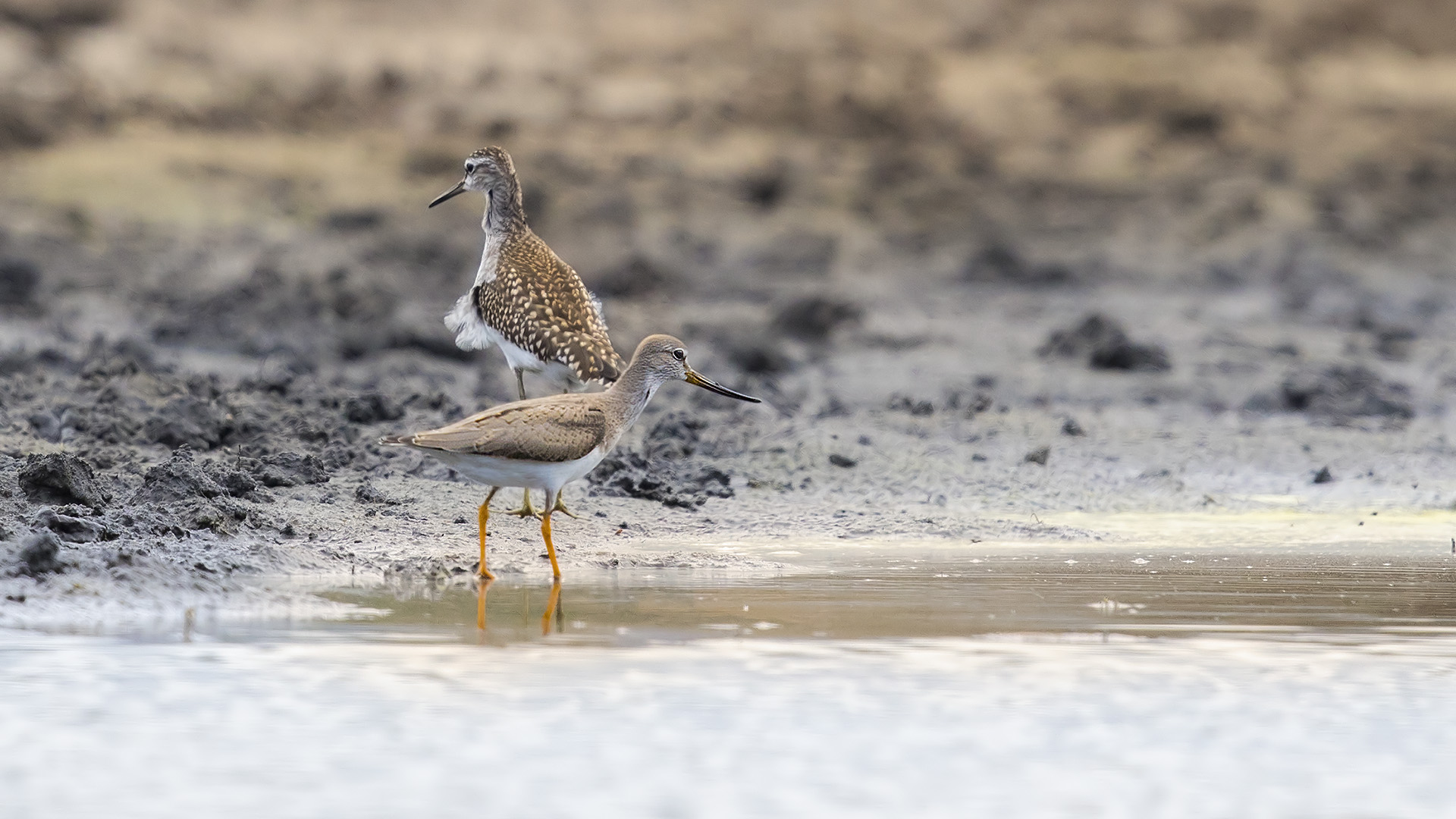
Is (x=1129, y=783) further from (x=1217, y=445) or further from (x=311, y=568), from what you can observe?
(x=1217, y=445)

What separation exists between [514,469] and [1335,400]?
789cm

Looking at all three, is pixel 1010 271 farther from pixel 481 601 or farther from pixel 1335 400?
pixel 481 601

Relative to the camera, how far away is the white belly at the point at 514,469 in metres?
7.10

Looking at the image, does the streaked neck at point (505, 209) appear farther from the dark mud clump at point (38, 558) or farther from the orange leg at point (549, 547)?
the dark mud clump at point (38, 558)

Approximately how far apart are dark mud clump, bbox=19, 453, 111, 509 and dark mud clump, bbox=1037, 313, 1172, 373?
895 centimetres

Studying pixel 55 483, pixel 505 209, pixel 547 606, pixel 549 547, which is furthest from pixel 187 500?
pixel 505 209

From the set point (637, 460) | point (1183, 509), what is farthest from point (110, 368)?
A: point (1183, 509)

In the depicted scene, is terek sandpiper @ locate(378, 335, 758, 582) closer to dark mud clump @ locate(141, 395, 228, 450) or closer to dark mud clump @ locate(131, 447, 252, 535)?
dark mud clump @ locate(131, 447, 252, 535)

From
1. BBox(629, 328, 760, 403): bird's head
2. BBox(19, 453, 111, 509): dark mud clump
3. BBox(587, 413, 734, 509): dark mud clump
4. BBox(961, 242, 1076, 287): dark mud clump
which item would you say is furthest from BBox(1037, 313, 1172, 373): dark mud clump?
BBox(19, 453, 111, 509): dark mud clump

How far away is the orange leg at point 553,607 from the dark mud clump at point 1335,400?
7.45 metres

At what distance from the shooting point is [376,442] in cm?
967

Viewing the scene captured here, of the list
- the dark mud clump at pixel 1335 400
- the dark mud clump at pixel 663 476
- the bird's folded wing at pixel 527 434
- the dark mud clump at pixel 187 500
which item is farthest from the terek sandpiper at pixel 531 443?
the dark mud clump at pixel 1335 400

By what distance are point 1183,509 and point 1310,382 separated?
408 centimetres

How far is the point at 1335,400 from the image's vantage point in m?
13.1
